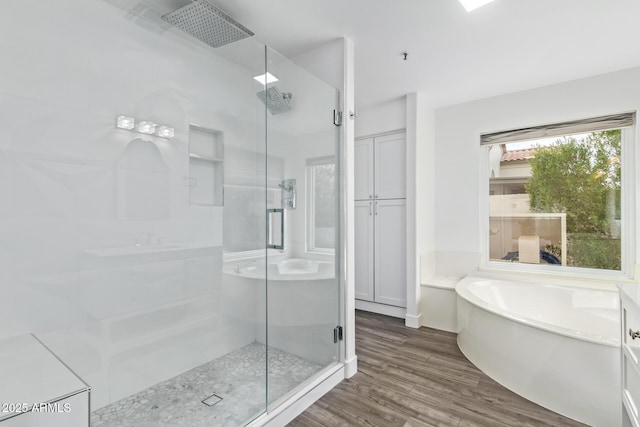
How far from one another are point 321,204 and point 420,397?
1.43 meters

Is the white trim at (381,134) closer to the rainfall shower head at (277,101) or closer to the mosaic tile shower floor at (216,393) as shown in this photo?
the rainfall shower head at (277,101)

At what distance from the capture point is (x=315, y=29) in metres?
2.17

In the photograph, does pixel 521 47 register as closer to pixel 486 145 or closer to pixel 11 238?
pixel 486 145

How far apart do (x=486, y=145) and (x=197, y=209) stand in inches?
121

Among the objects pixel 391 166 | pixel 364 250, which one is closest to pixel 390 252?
pixel 364 250

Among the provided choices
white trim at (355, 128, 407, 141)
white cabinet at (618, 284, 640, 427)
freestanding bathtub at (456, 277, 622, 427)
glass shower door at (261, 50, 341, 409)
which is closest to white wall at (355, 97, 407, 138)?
white trim at (355, 128, 407, 141)

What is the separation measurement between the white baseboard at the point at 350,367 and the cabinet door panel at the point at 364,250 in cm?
146

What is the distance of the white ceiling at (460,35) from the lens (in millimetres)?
1943

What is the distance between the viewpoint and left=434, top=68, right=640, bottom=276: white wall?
2.98 metres

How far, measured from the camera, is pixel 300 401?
6.18 ft

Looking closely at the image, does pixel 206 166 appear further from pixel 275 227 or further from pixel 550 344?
pixel 550 344

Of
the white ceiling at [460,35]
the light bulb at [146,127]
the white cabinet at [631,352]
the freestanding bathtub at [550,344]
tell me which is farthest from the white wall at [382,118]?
the white cabinet at [631,352]

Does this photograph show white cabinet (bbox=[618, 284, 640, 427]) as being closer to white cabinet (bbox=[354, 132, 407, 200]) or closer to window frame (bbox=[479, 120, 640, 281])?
window frame (bbox=[479, 120, 640, 281])

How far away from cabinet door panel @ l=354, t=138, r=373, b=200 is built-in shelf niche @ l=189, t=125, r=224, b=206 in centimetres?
→ 190
